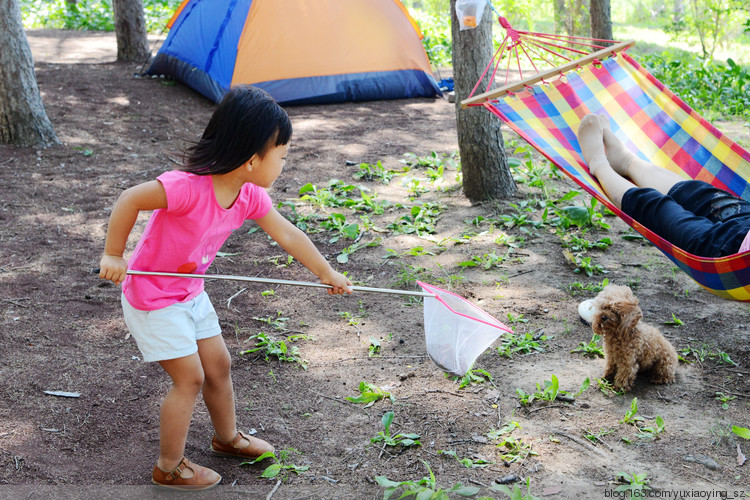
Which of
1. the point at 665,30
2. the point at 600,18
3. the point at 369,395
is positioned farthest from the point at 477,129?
the point at 665,30

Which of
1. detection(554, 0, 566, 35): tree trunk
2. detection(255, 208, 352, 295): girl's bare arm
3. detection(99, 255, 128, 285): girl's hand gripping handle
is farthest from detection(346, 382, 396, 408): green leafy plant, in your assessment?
detection(554, 0, 566, 35): tree trunk

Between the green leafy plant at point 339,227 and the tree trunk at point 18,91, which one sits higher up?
the tree trunk at point 18,91

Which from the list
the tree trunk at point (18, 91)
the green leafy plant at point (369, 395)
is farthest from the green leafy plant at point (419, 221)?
the tree trunk at point (18, 91)

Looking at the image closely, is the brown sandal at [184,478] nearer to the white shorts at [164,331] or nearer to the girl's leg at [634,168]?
the white shorts at [164,331]

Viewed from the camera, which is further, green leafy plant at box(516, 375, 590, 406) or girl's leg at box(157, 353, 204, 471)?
green leafy plant at box(516, 375, 590, 406)

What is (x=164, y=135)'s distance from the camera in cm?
561

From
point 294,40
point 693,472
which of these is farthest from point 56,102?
point 693,472

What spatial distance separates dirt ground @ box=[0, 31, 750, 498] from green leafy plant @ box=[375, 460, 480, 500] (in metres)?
0.06

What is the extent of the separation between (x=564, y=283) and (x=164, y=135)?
3.84 m

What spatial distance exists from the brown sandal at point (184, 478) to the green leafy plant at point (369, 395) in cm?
58

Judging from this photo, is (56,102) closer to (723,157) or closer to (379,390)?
(379,390)

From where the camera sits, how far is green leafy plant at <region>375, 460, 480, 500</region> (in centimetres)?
174

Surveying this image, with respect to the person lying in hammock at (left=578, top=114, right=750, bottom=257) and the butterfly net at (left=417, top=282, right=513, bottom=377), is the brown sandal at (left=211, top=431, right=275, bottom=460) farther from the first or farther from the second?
the person lying in hammock at (left=578, top=114, right=750, bottom=257)

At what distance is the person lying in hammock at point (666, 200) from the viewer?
2453 mm
